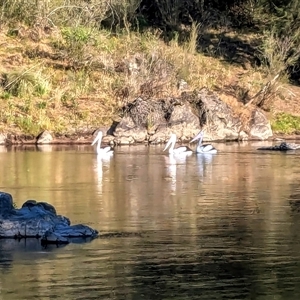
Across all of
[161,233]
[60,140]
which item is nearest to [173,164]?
[60,140]

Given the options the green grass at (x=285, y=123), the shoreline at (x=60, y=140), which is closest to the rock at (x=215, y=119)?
the shoreline at (x=60, y=140)

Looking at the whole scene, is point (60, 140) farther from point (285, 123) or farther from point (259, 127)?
point (285, 123)

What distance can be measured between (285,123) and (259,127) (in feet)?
6.94

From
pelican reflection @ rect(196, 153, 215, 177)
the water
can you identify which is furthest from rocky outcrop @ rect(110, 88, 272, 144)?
the water

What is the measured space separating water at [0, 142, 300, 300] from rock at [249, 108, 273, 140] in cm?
1167

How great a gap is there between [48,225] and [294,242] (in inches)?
157

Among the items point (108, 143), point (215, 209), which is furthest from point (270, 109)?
point (215, 209)

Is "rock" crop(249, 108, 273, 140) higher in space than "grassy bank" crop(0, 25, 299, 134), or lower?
lower

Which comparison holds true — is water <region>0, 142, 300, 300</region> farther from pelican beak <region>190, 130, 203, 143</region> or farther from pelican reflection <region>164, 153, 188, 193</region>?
pelican beak <region>190, 130, 203, 143</region>

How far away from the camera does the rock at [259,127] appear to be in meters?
41.5

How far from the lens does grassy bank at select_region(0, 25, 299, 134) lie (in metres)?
41.1

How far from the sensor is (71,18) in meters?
48.5

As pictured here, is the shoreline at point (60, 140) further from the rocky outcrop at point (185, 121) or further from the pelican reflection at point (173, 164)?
the pelican reflection at point (173, 164)

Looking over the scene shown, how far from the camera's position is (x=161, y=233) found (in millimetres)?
16094
